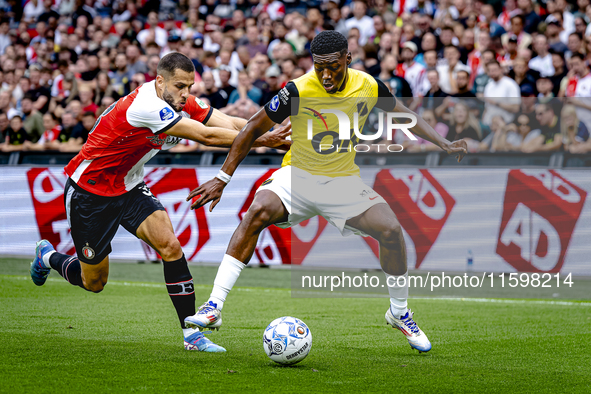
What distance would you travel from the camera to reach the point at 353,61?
12.9 metres

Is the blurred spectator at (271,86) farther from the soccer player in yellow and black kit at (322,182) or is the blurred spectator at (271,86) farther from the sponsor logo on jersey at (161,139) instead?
the sponsor logo on jersey at (161,139)

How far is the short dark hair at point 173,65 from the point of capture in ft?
17.9

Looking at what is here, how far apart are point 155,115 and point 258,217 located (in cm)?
112

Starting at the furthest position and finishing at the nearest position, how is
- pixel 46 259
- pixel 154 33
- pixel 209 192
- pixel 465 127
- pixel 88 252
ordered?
pixel 154 33 → pixel 465 127 → pixel 46 259 → pixel 88 252 → pixel 209 192

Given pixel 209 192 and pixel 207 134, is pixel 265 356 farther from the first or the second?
pixel 207 134

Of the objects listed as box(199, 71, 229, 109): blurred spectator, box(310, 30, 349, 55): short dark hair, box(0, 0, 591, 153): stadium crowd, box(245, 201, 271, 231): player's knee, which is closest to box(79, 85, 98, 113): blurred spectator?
box(0, 0, 591, 153): stadium crowd

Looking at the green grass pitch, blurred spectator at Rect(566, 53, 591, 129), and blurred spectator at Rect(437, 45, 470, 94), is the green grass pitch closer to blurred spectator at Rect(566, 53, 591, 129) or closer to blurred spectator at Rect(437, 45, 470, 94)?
blurred spectator at Rect(566, 53, 591, 129)

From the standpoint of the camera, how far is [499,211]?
32.8 feet

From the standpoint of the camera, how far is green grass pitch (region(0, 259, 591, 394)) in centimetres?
446

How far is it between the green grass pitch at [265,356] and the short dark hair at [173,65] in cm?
219

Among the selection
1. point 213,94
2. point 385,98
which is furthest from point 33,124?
point 385,98

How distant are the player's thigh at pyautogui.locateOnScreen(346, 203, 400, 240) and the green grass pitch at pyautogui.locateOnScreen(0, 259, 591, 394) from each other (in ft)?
3.25

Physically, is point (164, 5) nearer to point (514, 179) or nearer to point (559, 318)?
point (514, 179)

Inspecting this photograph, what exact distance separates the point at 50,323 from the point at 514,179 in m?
6.50
